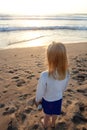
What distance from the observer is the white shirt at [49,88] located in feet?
9.17

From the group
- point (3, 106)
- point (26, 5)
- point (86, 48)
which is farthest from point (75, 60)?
point (26, 5)

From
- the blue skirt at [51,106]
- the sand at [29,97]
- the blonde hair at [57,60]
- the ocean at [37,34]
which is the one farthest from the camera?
the ocean at [37,34]

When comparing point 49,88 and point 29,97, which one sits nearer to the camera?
point 49,88

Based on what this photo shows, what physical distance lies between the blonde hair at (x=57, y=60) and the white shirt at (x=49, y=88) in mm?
77

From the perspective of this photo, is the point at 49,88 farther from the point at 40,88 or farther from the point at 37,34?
the point at 37,34

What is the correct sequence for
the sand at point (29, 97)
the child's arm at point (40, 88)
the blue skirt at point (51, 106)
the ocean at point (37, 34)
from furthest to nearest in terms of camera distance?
the ocean at point (37, 34) → the sand at point (29, 97) → the blue skirt at point (51, 106) → the child's arm at point (40, 88)

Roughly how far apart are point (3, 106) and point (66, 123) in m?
1.35

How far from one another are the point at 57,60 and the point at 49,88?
1.44ft

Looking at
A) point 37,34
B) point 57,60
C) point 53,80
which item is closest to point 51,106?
point 53,80

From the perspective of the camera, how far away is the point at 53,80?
9.27 ft

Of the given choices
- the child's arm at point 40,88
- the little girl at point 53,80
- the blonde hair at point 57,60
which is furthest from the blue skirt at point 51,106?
the blonde hair at point 57,60

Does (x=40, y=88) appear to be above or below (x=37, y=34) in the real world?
above

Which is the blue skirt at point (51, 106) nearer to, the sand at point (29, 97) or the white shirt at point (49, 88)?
the white shirt at point (49, 88)

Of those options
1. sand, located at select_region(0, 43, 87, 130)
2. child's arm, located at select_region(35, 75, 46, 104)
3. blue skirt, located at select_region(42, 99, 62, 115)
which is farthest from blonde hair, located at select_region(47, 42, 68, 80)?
sand, located at select_region(0, 43, 87, 130)
